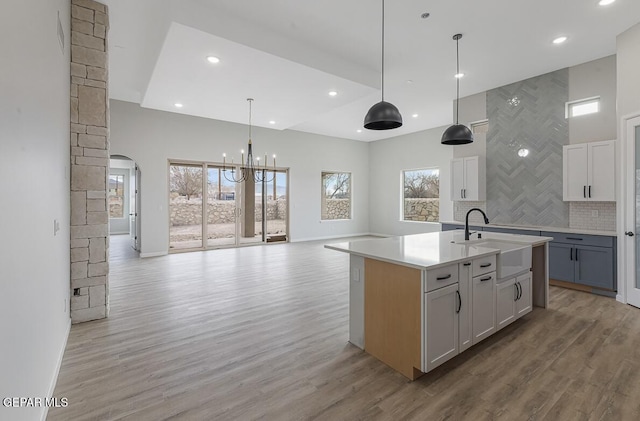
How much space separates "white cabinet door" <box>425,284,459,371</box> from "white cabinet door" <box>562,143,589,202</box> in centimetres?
389

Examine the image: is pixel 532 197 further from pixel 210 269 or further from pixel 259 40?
pixel 210 269

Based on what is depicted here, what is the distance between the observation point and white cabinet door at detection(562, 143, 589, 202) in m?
4.67

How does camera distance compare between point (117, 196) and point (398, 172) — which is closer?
point (398, 172)

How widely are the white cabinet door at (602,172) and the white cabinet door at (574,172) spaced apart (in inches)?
2.6

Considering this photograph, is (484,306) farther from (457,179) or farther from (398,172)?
(398,172)

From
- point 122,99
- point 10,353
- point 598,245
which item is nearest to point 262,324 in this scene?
point 10,353

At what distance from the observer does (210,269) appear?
19.0ft

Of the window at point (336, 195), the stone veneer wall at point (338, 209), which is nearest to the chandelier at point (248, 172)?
the window at point (336, 195)

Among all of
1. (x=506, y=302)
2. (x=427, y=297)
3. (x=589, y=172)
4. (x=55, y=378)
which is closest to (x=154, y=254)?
(x=55, y=378)

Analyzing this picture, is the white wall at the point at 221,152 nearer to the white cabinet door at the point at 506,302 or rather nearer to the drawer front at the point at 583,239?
the drawer front at the point at 583,239

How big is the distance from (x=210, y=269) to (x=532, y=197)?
6056mm

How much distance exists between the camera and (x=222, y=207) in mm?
8312

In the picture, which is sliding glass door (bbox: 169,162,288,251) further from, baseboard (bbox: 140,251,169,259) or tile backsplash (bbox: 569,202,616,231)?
tile backsplash (bbox: 569,202,616,231)

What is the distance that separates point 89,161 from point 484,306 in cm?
424
